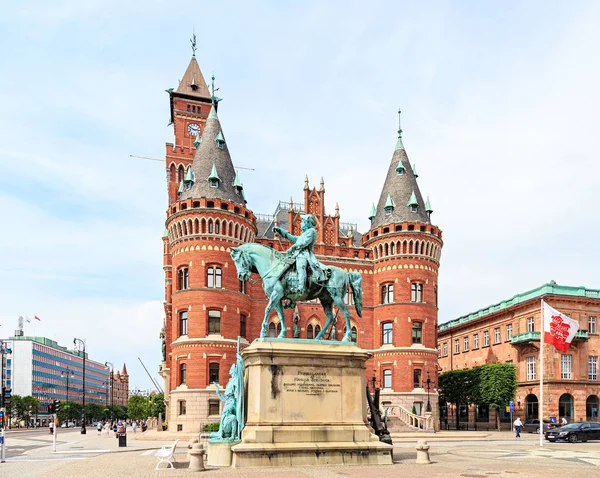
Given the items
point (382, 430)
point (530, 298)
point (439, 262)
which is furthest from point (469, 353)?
point (382, 430)

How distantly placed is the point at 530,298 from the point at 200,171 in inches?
1396

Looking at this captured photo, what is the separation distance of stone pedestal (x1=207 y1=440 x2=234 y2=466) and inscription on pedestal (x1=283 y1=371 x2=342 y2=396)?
235cm

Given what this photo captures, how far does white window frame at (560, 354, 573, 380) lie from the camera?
195 feet

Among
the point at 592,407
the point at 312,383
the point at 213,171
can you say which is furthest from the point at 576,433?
the point at 213,171

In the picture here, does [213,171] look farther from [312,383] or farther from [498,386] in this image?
[312,383]

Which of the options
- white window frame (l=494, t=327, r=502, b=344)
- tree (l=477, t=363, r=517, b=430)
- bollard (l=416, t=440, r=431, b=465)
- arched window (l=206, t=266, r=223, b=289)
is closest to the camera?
bollard (l=416, t=440, r=431, b=465)

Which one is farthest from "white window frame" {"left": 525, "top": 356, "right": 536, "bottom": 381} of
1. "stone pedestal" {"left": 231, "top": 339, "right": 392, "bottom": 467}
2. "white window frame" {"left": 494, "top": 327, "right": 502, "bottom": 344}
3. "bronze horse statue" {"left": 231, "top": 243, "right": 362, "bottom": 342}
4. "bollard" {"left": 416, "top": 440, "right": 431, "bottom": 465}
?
"stone pedestal" {"left": 231, "top": 339, "right": 392, "bottom": 467}

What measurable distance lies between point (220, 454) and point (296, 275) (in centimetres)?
599

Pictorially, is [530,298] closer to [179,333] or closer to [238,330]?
[238,330]

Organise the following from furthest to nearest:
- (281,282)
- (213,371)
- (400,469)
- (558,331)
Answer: (213,371) → (558,331) → (281,282) → (400,469)

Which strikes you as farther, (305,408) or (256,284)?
(256,284)

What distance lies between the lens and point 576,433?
38.6 meters

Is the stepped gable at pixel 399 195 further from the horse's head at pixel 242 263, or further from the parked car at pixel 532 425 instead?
the horse's head at pixel 242 263

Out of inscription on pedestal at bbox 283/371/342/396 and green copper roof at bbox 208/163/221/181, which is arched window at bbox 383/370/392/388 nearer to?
green copper roof at bbox 208/163/221/181
